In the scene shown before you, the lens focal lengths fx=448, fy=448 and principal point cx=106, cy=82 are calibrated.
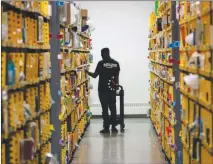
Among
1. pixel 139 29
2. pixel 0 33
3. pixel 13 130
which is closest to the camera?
pixel 0 33

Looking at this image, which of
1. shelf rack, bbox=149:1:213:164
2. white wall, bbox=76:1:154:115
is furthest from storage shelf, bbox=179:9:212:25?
white wall, bbox=76:1:154:115

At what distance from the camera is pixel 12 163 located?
4152 millimetres

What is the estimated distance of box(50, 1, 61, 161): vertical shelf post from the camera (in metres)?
6.17

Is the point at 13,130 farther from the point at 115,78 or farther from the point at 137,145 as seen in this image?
the point at 115,78

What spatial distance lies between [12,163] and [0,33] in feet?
4.04

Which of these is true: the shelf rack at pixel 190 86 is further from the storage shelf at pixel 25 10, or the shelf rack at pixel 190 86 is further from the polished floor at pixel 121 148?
the storage shelf at pixel 25 10

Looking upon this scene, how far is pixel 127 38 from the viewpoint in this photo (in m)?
13.5

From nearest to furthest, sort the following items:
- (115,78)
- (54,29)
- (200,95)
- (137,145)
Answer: (200,95), (54,29), (137,145), (115,78)

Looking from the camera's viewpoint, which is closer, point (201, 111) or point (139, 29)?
point (201, 111)

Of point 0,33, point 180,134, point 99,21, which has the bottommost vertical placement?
point 180,134

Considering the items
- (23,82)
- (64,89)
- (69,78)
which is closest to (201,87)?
(23,82)

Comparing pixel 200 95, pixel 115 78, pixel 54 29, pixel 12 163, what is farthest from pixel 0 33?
pixel 115 78

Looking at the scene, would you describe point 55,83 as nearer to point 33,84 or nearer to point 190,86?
point 33,84

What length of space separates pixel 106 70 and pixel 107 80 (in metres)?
0.25
